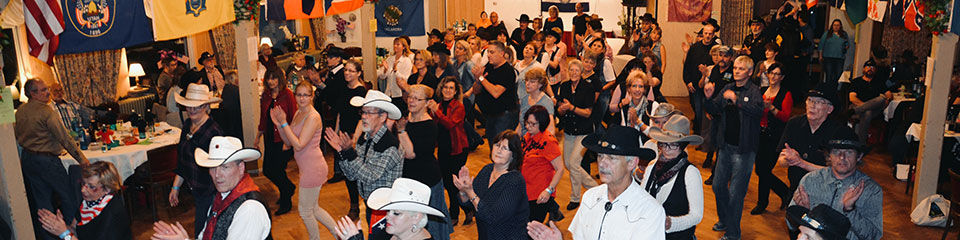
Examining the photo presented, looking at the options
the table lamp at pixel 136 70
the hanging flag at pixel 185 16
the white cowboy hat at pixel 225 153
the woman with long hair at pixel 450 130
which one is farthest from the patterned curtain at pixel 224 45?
the white cowboy hat at pixel 225 153

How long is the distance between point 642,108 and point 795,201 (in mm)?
2484

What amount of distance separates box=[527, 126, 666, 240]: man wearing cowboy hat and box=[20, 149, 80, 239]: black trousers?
469cm

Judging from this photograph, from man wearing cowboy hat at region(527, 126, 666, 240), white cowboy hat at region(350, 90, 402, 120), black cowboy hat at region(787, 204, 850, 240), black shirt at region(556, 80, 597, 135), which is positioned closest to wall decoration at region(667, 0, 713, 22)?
black shirt at region(556, 80, 597, 135)

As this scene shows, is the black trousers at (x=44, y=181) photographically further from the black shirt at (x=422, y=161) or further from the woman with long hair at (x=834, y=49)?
the woman with long hair at (x=834, y=49)

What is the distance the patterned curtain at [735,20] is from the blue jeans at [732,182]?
27.6ft

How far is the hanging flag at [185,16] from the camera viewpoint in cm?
701

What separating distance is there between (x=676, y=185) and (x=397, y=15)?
396 inches

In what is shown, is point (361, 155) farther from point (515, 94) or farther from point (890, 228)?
point (890, 228)

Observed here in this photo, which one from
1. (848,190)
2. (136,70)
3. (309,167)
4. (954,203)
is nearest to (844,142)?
(848,190)

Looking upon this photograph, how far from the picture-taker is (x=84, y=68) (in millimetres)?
10320

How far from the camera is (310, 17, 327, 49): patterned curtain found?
16812mm

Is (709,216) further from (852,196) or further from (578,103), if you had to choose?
(852,196)

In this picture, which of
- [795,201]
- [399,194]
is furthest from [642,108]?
[399,194]

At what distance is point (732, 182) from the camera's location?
621 centimetres
